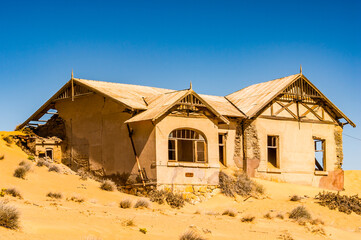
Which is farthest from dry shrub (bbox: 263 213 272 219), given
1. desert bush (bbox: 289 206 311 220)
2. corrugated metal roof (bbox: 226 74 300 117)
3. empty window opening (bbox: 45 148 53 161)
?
empty window opening (bbox: 45 148 53 161)

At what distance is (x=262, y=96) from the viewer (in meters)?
31.1

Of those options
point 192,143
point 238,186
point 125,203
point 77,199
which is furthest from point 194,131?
point 77,199

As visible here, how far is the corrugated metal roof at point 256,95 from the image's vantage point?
29.9m

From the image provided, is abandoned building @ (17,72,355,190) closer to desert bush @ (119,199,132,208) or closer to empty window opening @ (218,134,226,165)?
empty window opening @ (218,134,226,165)

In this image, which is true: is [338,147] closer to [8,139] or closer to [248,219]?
[248,219]

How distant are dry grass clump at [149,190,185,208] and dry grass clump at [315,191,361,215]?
6.44 m

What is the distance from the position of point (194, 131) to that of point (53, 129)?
8.67 metres

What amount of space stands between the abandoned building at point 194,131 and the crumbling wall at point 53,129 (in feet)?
0.18

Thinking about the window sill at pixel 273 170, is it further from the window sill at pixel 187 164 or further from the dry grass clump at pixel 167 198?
the dry grass clump at pixel 167 198

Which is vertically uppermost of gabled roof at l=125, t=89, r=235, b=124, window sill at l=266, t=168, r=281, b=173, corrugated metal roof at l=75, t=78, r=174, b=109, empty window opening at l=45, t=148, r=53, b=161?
corrugated metal roof at l=75, t=78, r=174, b=109

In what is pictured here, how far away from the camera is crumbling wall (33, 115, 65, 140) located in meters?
29.8

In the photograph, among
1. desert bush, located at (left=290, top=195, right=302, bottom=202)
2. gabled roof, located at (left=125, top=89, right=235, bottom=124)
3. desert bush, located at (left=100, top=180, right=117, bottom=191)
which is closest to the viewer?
gabled roof, located at (left=125, top=89, right=235, bottom=124)

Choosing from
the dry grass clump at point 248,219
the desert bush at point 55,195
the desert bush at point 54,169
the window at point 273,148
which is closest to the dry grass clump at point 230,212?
the dry grass clump at point 248,219

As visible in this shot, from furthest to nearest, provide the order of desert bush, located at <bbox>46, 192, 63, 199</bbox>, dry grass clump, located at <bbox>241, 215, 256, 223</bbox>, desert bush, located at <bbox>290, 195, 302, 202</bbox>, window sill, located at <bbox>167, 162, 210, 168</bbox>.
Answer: desert bush, located at <bbox>290, 195, 302, 202</bbox> → window sill, located at <bbox>167, 162, 210, 168</bbox> → desert bush, located at <bbox>46, 192, 63, 199</bbox> → dry grass clump, located at <bbox>241, 215, 256, 223</bbox>
